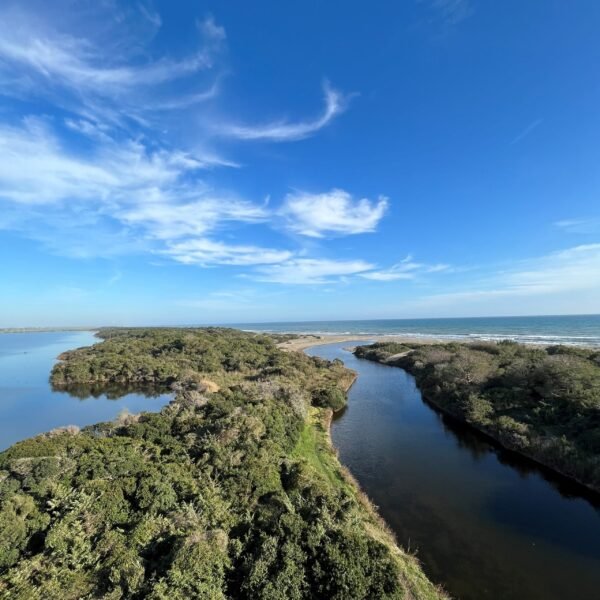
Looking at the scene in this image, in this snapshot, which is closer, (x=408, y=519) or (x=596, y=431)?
(x=408, y=519)

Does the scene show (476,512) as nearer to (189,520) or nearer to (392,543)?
(392,543)

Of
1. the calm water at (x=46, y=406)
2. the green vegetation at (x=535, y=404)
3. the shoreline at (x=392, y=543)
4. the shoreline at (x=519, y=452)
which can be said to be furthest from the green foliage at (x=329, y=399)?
the calm water at (x=46, y=406)

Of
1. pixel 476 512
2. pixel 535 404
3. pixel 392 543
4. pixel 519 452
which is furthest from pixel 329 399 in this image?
pixel 392 543

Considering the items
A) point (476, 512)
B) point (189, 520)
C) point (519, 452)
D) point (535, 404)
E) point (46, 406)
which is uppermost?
point (189, 520)

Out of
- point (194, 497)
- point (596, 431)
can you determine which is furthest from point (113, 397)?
point (596, 431)

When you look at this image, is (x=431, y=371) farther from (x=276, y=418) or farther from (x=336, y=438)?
(x=276, y=418)

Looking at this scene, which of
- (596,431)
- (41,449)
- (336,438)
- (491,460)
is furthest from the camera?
(336,438)

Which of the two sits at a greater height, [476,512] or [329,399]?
[329,399]
